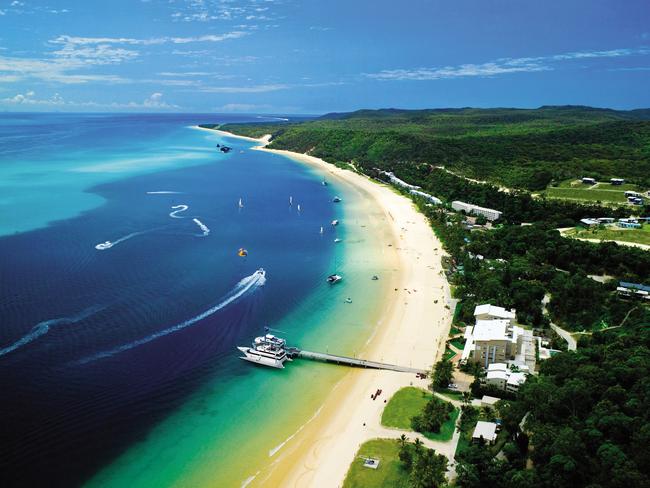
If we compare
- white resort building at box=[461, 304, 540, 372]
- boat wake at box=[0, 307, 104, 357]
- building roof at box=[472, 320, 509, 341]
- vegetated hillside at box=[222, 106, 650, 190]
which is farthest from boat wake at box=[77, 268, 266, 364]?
vegetated hillside at box=[222, 106, 650, 190]

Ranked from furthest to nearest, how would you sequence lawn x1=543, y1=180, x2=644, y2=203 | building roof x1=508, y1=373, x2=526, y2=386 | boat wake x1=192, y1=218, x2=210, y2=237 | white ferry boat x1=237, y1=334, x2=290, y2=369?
lawn x1=543, y1=180, x2=644, y2=203 < boat wake x1=192, y1=218, x2=210, y2=237 < white ferry boat x1=237, y1=334, x2=290, y2=369 < building roof x1=508, y1=373, x2=526, y2=386

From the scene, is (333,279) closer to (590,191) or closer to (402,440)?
(402,440)

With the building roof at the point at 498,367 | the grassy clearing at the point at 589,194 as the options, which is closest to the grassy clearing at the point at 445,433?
the building roof at the point at 498,367

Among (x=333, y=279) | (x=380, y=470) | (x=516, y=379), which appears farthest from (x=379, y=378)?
(x=333, y=279)

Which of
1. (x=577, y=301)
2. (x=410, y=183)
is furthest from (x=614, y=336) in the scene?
(x=410, y=183)

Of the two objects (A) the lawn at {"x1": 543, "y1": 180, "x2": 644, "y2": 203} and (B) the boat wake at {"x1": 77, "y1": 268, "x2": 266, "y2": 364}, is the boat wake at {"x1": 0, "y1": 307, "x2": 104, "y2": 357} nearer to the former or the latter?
(B) the boat wake at {"x1": 77, "y1": 268, "x2": 266, "y2": 364}

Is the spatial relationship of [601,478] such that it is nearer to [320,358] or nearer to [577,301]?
[320,358]

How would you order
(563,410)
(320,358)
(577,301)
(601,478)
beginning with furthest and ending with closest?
(577,301), (320,358), (563,410), (601,478)

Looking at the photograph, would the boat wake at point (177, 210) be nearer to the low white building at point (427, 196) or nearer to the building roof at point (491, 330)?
the low white building at point (427, 196)
